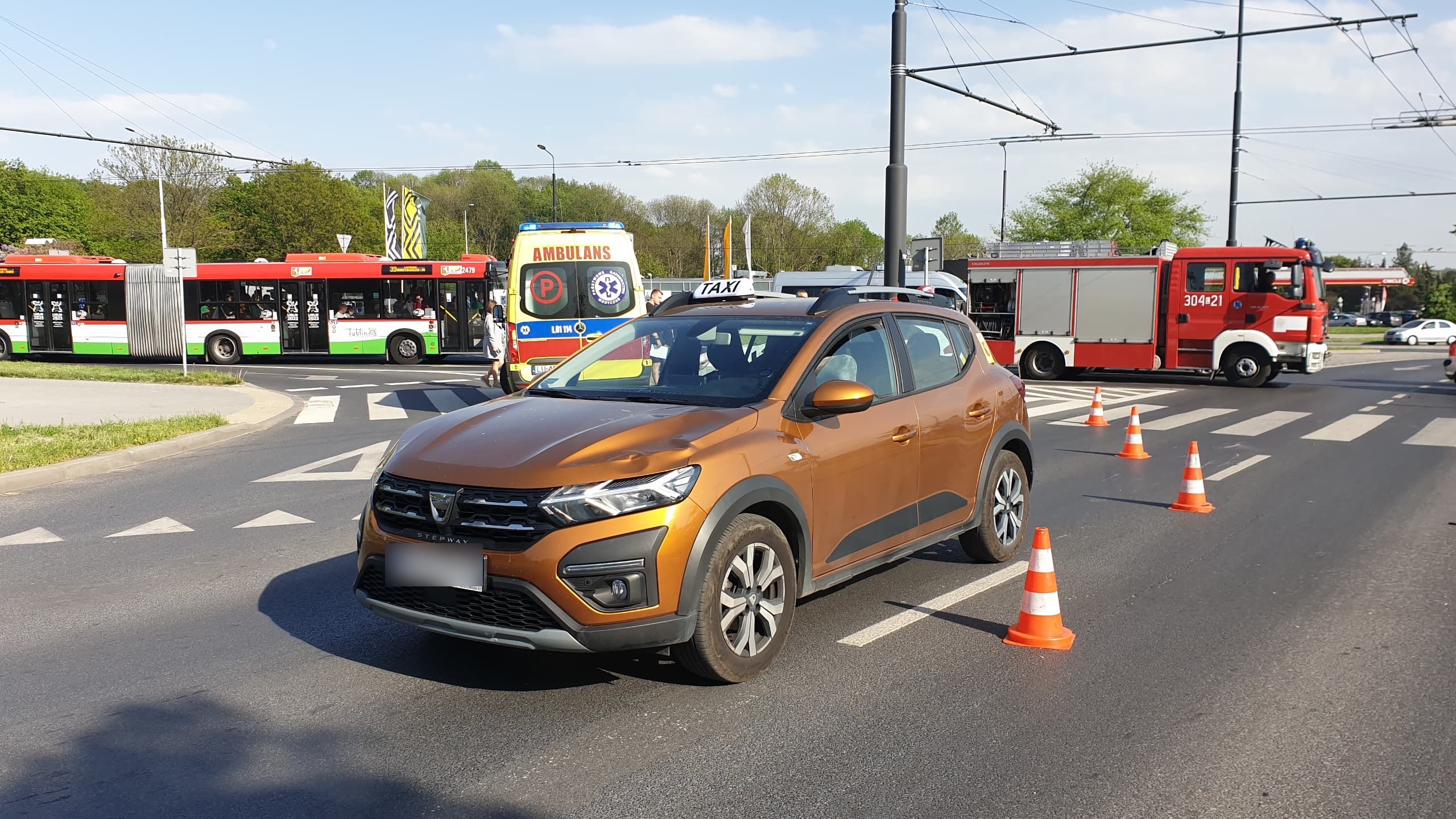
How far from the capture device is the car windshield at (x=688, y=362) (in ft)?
16.6

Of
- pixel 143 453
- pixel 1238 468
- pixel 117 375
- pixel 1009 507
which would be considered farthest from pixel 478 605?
pixel 117 375

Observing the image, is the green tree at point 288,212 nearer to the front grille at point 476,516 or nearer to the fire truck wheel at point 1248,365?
the fire truck wheel at point 1248,365

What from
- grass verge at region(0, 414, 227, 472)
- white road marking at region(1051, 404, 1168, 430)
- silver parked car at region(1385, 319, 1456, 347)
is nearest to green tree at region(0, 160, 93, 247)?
grass verge at region(0, 414, 227, 472)

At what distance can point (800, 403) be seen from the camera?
4938 millimetres

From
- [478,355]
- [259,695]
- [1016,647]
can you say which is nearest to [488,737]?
[259,695]

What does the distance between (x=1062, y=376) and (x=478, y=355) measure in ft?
59.6

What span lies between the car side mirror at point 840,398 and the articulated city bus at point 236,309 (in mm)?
25999

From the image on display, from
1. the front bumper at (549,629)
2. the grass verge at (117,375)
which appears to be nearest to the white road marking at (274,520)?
the front bumper at (549,629)

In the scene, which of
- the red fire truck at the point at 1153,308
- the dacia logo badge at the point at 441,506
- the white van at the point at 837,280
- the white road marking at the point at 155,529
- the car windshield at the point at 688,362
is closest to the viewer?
the dacia logo badge at the point at 441,506

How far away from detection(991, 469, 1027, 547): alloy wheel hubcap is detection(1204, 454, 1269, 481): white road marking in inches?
170

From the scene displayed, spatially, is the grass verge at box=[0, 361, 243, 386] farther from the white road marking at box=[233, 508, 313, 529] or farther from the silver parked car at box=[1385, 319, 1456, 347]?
the silver parked car at box=[1385, 319, 1456, 347]

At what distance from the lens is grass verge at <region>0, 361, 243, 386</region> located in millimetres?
21000

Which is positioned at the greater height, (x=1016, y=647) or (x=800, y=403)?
(x=800, y=403)

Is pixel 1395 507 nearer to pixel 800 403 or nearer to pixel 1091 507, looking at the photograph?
pixel 1091 507
